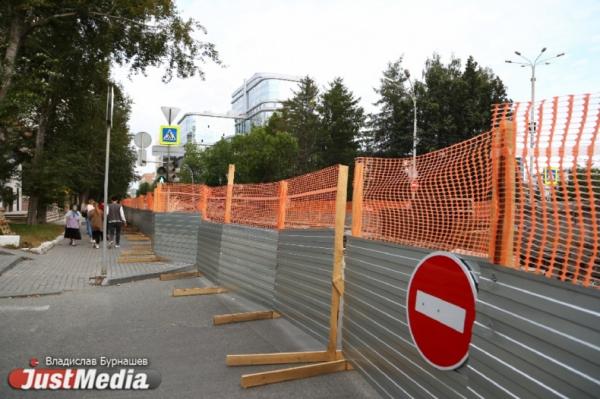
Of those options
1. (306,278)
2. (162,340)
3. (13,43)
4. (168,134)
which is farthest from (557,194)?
(13,43)

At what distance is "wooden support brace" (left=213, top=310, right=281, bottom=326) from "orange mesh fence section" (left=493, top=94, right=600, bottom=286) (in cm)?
415

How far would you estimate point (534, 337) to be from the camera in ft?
7.96

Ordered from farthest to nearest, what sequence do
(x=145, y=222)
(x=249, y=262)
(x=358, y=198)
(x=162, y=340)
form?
(x=145, y=222) < (x=249, y=262) < (x=162, y=340) < (x=358, y=198)

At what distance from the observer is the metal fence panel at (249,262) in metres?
6.70

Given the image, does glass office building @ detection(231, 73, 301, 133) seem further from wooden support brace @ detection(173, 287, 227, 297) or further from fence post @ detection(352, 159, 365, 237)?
fence post @ detection(352, 159, 365, 237)

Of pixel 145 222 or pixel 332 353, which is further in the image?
pixel 145 222

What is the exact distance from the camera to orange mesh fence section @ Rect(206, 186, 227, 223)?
9828mm

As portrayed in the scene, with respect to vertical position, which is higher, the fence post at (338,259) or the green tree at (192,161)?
the green tree at (192,161)

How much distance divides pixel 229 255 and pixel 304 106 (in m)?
52.7

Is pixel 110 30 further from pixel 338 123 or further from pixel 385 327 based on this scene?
pixel 338 123

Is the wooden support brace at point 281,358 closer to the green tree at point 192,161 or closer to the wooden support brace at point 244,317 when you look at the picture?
the wooden support brace at point 244,317

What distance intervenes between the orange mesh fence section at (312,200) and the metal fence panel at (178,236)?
206 inches

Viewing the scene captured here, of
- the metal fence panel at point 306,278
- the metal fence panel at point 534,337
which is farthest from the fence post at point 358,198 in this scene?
the metal fence panel at point 534,337

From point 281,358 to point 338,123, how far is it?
54816mm
